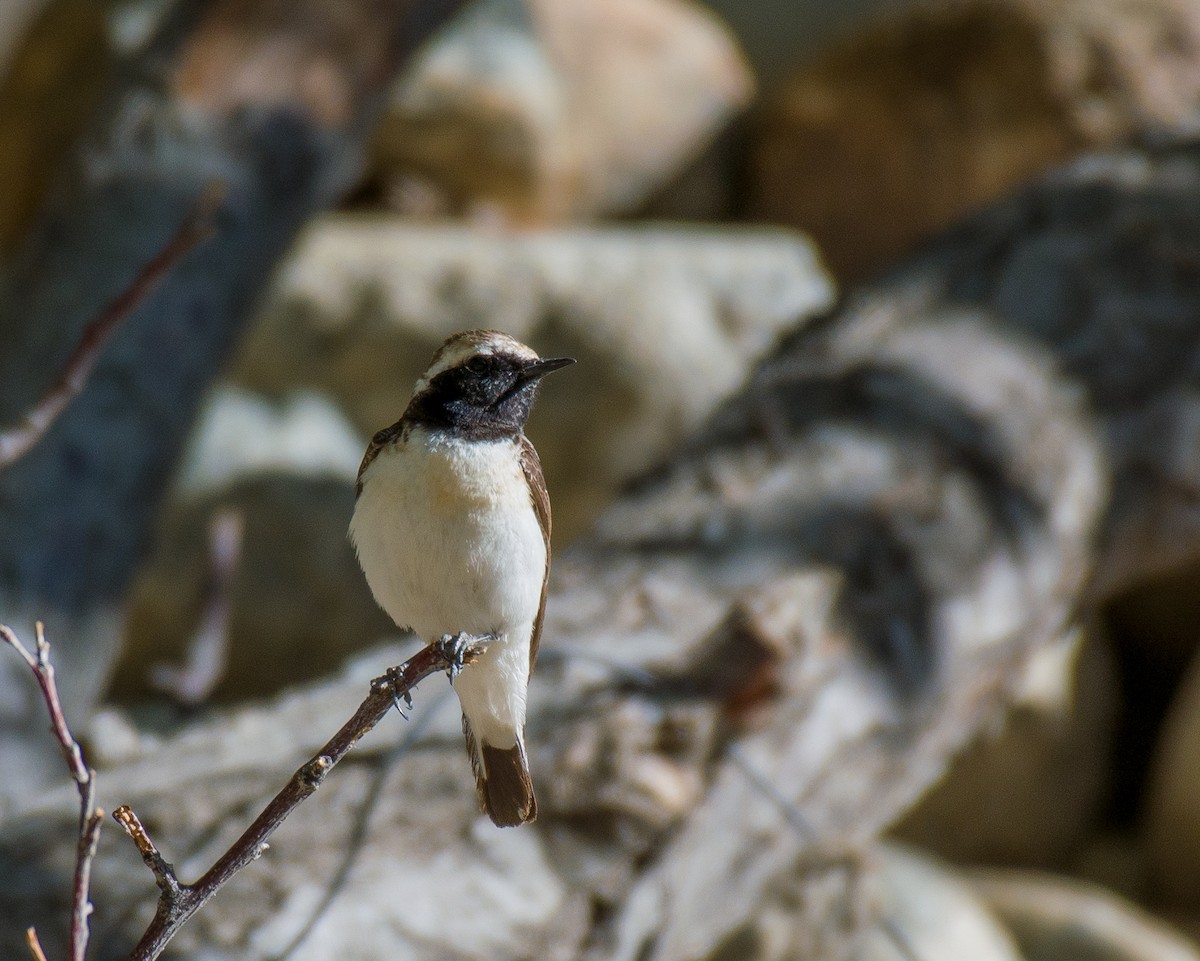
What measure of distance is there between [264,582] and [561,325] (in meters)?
1.54

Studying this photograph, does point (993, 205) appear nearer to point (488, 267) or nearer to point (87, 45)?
point (488, 267)

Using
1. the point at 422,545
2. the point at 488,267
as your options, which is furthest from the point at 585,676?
the point at 488,267

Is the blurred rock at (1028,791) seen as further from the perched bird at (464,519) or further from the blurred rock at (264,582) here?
the perched bird at (464,519)

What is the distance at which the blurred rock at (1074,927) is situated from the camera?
4.27 m

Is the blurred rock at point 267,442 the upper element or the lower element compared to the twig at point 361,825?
upper

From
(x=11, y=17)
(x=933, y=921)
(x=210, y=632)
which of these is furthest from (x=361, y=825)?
(x=11, y=17)

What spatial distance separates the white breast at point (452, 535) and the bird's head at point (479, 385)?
0.9 inches

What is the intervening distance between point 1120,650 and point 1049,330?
2920 millimetres

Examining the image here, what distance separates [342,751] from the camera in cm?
118

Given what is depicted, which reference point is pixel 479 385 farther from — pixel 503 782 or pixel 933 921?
pixel 933 921

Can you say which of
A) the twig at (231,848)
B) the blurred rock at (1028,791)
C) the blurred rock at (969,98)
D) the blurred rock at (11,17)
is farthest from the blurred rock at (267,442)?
the twig at (231,848)

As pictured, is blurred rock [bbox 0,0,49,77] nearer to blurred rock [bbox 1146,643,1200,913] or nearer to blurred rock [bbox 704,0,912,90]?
blurred rock [bbox 704,0,912,90]

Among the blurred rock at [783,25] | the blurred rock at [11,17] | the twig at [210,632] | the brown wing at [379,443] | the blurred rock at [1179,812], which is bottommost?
the blurred rock at [1179,812]

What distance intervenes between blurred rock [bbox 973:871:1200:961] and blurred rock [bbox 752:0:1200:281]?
2705mm
